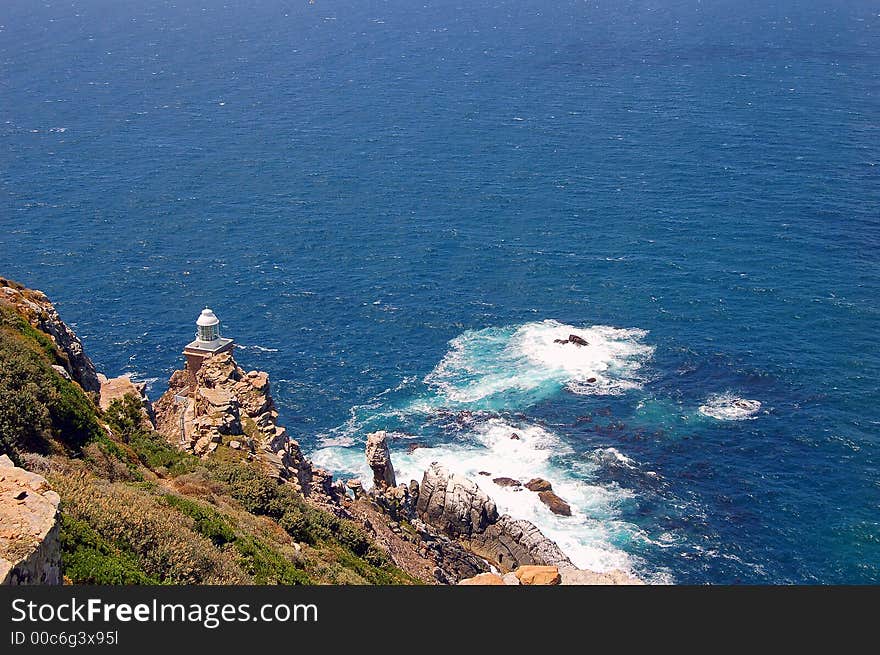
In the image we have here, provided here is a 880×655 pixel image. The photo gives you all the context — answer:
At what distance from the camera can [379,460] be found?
7412 cm

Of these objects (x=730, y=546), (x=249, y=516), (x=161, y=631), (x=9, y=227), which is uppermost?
(x=161, y=631)

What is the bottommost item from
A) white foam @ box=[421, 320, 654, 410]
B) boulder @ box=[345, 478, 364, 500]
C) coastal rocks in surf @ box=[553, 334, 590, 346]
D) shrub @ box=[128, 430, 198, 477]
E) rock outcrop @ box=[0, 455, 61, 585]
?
white foam @ box=[421, 320, 654, 410]

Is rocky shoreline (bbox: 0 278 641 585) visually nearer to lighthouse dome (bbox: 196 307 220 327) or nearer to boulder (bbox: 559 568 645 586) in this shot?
boulder (bbox: 559 568 645 586)

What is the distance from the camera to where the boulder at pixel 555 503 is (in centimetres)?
8200

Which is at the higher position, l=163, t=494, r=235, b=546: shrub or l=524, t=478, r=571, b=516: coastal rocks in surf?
l=163, t=494, r=235, b=546: shrub

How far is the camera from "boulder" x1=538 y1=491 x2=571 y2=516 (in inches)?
3228

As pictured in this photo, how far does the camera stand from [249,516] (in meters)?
45.8

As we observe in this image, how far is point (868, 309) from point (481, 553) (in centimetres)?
6650

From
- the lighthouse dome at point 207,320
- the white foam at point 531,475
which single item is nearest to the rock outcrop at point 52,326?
the lighthouse dome at point 207,320

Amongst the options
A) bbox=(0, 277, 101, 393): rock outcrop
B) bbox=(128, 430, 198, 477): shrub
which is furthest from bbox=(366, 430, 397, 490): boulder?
bbox=(128, 430, 198, 477): shrub

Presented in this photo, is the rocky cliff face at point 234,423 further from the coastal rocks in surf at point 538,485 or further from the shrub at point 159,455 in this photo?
the coastal rocks in surf at point 538,485

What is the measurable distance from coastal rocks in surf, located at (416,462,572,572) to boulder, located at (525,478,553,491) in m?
8.97

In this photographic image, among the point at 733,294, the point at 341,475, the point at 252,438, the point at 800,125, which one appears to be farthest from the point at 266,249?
the point at 800,125

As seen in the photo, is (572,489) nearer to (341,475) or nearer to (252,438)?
(341,475)
